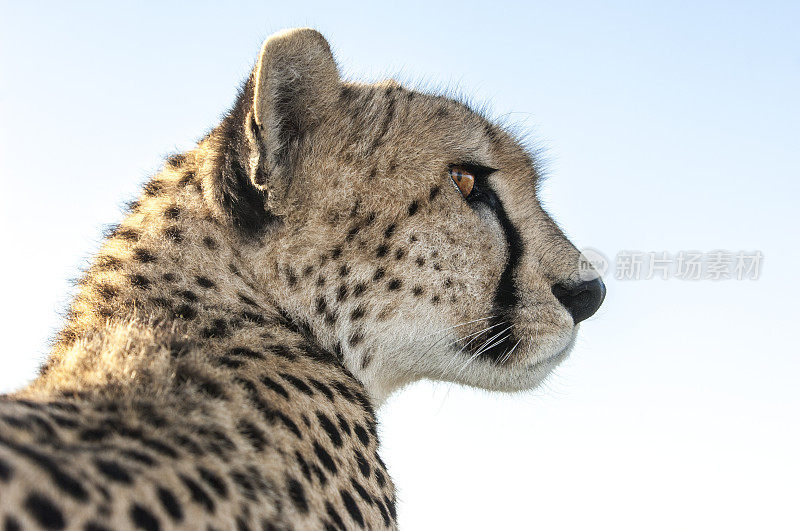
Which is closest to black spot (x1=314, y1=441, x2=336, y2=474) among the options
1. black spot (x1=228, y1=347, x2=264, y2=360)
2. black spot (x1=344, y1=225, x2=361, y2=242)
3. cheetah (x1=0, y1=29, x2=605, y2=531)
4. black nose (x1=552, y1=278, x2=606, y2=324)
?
cheetah (x1=0, y1=29, x2=605, y2=531)

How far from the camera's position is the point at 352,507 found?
4.98ft

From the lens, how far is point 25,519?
91 cm

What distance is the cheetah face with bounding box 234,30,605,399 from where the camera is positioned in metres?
1.83

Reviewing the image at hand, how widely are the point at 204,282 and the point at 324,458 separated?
46cm

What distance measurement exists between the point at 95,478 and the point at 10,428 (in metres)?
0.14

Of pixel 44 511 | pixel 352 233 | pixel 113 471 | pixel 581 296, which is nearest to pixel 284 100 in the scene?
pixel 352 233

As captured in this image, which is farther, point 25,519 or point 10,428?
point 10,428

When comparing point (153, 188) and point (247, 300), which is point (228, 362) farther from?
point (153, 188)

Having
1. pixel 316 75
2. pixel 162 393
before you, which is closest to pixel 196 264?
pixel 162 393

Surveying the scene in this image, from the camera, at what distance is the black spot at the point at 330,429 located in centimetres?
158

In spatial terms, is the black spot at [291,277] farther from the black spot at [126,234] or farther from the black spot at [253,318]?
the black spot at [126,234]

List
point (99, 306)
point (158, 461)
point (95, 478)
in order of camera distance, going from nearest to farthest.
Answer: point (95, 478) → point (158, 461) → point (99, 306)

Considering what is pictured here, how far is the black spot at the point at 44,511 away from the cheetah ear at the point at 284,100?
949mm

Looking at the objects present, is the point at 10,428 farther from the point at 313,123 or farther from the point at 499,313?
the point at 499,313
